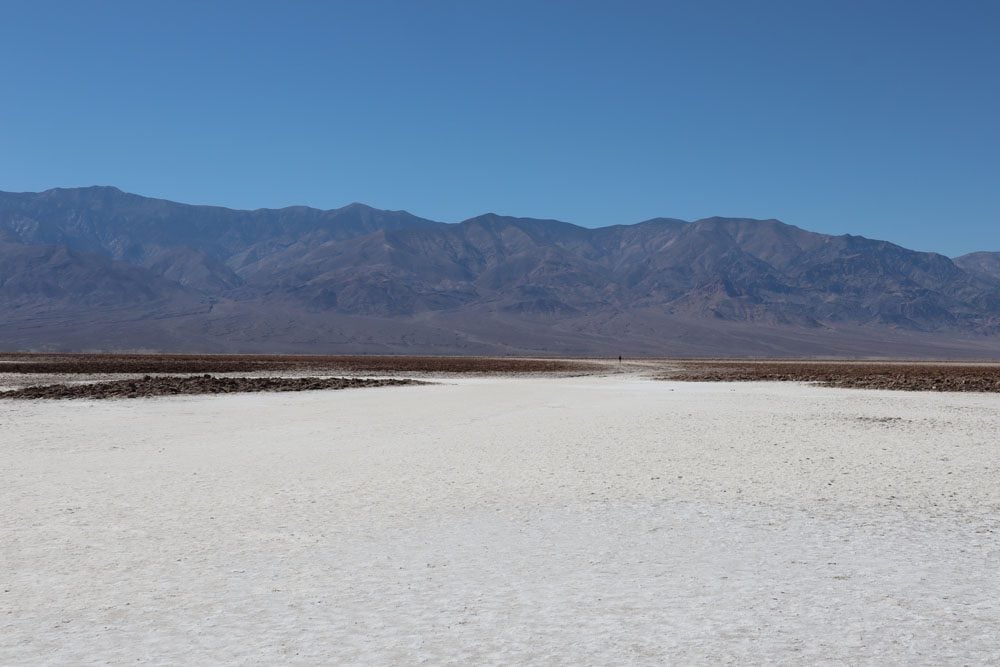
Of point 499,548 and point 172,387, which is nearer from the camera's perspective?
point 499,548

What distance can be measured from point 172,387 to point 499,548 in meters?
22.5

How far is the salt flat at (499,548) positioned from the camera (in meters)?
5.28

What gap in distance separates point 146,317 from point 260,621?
186m

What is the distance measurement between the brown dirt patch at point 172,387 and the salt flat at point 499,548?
10332mm

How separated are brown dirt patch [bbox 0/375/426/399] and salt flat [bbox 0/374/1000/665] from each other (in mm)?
10332

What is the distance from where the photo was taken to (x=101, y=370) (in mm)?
45062

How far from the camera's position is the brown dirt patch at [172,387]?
25.2 meters

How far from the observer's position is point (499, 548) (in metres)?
7.55

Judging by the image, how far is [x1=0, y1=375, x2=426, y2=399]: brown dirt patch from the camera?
25188mm

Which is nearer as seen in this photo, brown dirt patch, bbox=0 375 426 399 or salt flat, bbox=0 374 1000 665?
salt flat, bbox=0 374 1000 665

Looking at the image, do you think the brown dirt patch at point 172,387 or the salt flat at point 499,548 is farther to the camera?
the brown dirt patch at point 172,387

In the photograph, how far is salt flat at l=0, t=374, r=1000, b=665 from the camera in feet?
17.3

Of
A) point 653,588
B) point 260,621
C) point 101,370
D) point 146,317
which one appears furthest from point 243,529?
point 146,317

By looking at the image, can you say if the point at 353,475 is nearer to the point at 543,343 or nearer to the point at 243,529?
the point at 243,529
